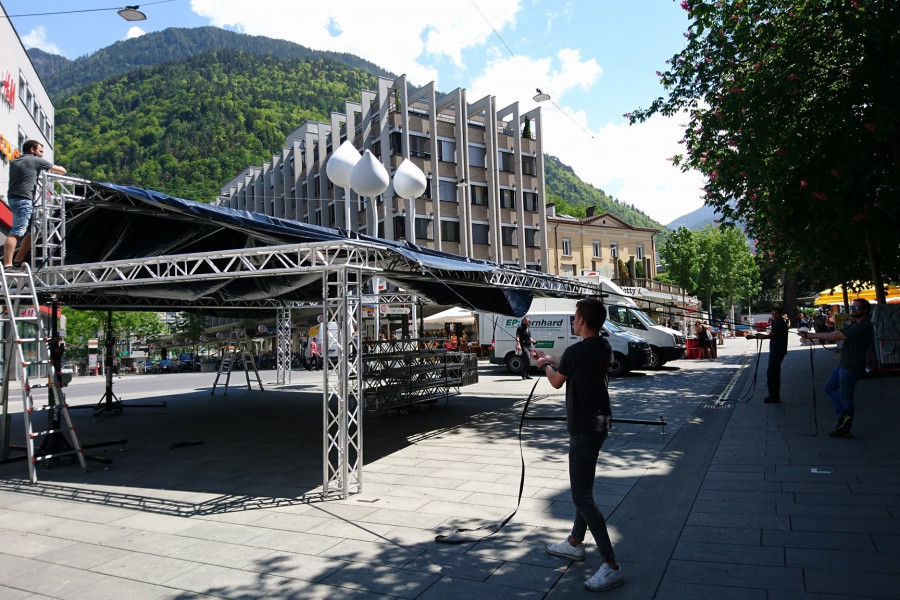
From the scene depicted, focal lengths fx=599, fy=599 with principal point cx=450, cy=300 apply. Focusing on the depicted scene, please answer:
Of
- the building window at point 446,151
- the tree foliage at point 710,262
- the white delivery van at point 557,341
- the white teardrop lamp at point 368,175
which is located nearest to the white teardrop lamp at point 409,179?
the white teardrop lamp at point 368,175

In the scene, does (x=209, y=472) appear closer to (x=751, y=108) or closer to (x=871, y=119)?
(x=751, y=108)

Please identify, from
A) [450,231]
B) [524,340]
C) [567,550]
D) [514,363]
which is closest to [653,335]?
[514,363]

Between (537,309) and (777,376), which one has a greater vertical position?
(537,309)

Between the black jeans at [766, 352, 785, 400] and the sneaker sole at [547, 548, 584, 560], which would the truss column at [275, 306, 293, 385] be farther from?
the sneaker sole at [547, 548, 584, 560]

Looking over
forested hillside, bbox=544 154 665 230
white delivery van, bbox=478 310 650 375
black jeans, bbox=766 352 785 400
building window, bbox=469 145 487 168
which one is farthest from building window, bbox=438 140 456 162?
forested hillside, bbox=544 154 665 230

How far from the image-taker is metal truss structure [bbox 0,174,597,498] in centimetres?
650

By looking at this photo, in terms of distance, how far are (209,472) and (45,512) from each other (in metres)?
1.93

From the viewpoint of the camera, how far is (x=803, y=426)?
9219mm

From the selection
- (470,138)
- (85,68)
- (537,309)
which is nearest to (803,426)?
(537,309)

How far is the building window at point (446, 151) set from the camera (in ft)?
136

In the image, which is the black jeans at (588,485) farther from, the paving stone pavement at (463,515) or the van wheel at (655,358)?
the van wheel at (655,358)

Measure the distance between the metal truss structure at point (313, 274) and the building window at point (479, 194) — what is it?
30.9 m

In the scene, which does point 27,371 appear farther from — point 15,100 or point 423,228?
point 423,228

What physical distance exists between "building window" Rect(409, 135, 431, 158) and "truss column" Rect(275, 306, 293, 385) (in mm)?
21761
